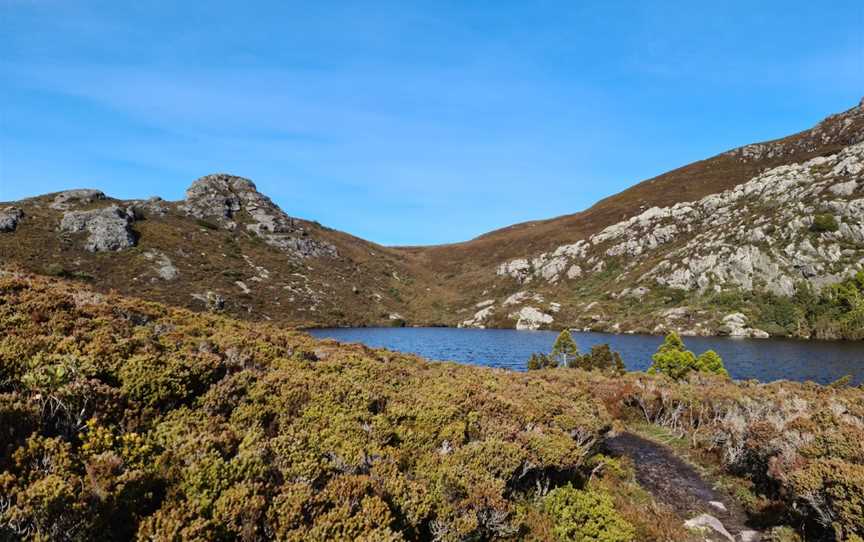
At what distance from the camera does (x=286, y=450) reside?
6.43 metres

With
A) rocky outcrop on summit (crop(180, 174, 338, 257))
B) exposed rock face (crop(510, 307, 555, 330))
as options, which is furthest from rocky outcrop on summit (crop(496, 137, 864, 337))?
rocky outcrop on summit (crop(180, 174, 338, 257))

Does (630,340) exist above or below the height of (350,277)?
below

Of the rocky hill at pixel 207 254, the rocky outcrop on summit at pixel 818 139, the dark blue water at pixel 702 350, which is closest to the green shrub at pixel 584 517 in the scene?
the dark blue water at pixel 702 350

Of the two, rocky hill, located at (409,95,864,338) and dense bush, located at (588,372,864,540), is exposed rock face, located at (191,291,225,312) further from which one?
dense bush, located at (588,372,864,540)

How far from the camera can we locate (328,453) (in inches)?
277

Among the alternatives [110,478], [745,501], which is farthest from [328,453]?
[745,501]

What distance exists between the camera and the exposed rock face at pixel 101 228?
95188 mm

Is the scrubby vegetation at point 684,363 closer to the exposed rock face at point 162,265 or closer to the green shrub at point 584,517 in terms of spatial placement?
the green shrub at point 584,517

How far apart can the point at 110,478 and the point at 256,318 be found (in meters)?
93.2

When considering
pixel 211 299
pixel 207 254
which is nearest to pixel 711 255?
pixel 211 299

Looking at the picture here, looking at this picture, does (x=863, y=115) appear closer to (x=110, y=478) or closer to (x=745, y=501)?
(x=745, y=501)

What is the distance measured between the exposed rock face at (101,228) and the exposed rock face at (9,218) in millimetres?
7570

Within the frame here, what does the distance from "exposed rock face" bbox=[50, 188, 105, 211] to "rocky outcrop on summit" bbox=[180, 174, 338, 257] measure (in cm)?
2497

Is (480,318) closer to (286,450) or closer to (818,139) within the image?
(286,450)
